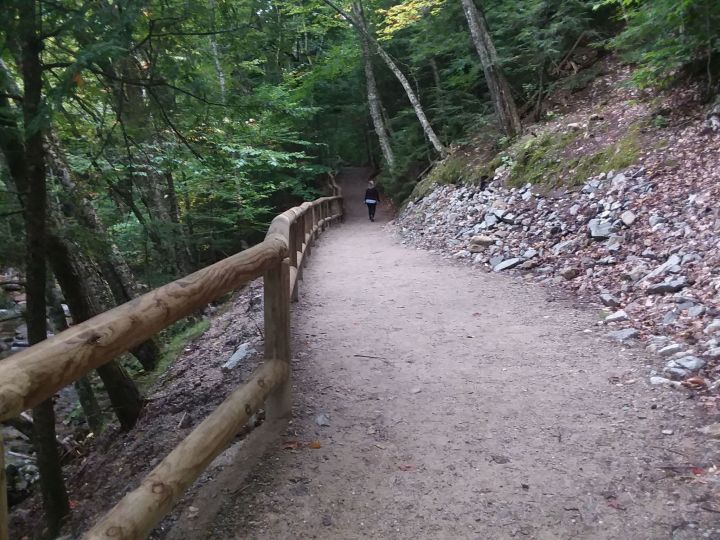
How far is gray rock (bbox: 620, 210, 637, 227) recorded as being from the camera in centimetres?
719

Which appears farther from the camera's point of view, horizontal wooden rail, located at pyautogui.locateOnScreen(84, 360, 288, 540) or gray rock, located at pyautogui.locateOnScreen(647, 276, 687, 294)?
gray rock, located at pyautogui.locateOnScreen(647, 276, 687, 294)

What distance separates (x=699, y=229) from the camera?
6047 millimetres

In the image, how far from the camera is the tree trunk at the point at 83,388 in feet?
21.1

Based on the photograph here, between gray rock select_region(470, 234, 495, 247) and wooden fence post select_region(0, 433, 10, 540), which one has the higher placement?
wooden fence post select_region(0, 433, 10, 540)

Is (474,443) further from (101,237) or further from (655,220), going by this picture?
(655,220)

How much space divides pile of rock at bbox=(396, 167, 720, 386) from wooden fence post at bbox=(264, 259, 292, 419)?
298cm

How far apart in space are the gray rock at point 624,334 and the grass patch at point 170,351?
5364 mm

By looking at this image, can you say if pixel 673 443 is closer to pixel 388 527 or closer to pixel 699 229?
pixel 388 527

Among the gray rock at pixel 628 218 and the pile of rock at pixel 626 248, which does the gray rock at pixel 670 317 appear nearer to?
the pile of rock at pixel 626 248

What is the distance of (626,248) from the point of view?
22.5 ft

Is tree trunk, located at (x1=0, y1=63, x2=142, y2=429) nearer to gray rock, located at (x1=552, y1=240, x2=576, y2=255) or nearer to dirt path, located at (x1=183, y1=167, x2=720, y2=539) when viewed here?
dirt path, located at (x1=183, y1=167, x2=720, y2=539)

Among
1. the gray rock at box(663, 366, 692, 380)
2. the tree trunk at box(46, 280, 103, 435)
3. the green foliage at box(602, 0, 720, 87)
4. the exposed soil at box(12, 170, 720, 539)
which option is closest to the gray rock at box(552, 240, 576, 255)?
the exposed soil at box(12, 170, 720, 539)

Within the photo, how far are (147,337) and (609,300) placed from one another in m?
5.30

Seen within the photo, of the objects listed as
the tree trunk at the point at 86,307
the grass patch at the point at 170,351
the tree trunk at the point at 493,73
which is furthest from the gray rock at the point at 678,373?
the tree trunk at the point at 493,73
